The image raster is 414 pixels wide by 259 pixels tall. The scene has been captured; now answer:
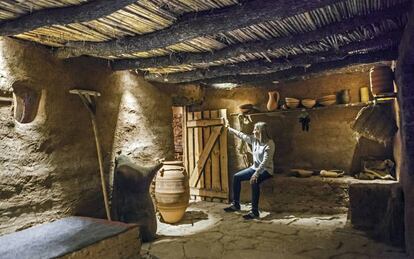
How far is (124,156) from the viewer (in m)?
4.45

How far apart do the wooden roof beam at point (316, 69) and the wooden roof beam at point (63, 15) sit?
10.7 feet

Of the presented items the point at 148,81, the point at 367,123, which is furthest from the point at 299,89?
the point at 148,81

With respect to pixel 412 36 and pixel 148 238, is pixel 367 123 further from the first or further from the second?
pixel 148 238

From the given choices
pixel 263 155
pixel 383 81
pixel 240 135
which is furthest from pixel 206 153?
pixel 383 81

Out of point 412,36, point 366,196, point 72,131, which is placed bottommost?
point 366,196

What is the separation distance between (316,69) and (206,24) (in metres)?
2.49

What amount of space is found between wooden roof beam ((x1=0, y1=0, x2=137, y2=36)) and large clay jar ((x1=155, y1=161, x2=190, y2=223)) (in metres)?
2.67

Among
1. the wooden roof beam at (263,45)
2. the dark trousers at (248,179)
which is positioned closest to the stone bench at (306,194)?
the dark trousers at (248,179)

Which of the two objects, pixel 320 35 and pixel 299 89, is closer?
pixel 320 35

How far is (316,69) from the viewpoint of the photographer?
4.58 metres

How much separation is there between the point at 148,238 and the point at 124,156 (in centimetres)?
121

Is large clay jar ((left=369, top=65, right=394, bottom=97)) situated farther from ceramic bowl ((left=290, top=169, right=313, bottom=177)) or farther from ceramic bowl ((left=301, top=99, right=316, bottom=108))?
ceramic bowl ((left=290, top=169, right=313, bottom=177))

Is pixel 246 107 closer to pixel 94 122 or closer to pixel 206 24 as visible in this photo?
pixel 94 122

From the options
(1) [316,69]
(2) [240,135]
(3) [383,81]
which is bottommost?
(2) [240,135]
